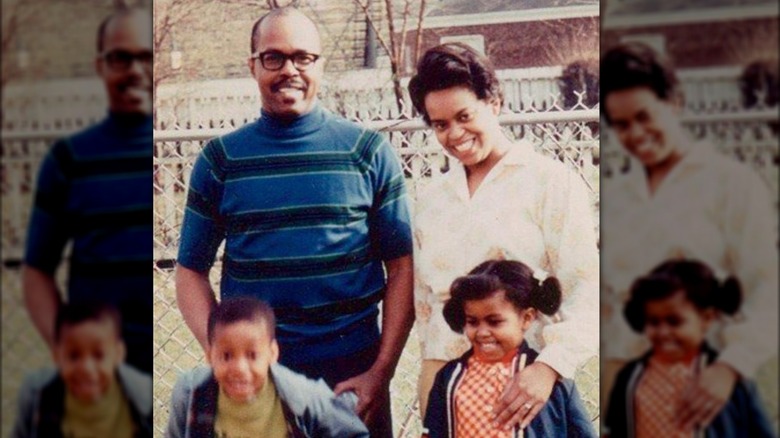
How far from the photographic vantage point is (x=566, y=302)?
3.96 metres

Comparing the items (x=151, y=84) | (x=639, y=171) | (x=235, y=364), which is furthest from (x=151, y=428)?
(x=639, y=171)

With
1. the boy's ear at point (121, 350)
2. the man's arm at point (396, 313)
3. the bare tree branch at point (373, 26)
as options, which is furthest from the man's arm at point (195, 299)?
the bare tree branch at point (373, 26)

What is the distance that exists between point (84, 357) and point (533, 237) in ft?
5.94

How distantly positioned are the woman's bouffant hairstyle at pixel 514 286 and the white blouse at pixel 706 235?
0.75 feet

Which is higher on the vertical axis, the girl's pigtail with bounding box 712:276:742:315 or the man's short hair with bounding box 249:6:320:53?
the man's short hair with bounding box 249:6:320:53

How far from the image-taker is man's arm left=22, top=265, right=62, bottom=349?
4.16 meters

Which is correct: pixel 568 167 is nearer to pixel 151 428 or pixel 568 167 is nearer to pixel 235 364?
pixel 235 364

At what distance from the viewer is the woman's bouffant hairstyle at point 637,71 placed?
12.3ft

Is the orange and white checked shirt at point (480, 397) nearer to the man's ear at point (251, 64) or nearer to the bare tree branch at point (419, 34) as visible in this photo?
the bare tree branch at point (419, 34)

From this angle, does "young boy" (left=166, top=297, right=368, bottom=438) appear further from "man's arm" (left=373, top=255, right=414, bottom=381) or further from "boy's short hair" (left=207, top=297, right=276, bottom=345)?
"man's arm" (left=373, top=255, right=414, bottom=381)

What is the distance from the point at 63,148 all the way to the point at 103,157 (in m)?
0.16

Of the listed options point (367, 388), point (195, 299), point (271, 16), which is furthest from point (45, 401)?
point (271, 16)

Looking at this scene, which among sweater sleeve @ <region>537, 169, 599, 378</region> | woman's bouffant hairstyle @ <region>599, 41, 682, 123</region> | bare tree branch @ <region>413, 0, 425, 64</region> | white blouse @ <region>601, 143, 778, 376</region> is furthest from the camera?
bare tree branch @ <region>413, 0, 425, 64</region>

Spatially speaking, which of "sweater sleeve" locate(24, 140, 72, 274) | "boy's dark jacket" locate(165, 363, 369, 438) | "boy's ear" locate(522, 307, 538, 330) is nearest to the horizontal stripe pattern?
"boy's dark jacket" locate(165, 363, 369, 438)
